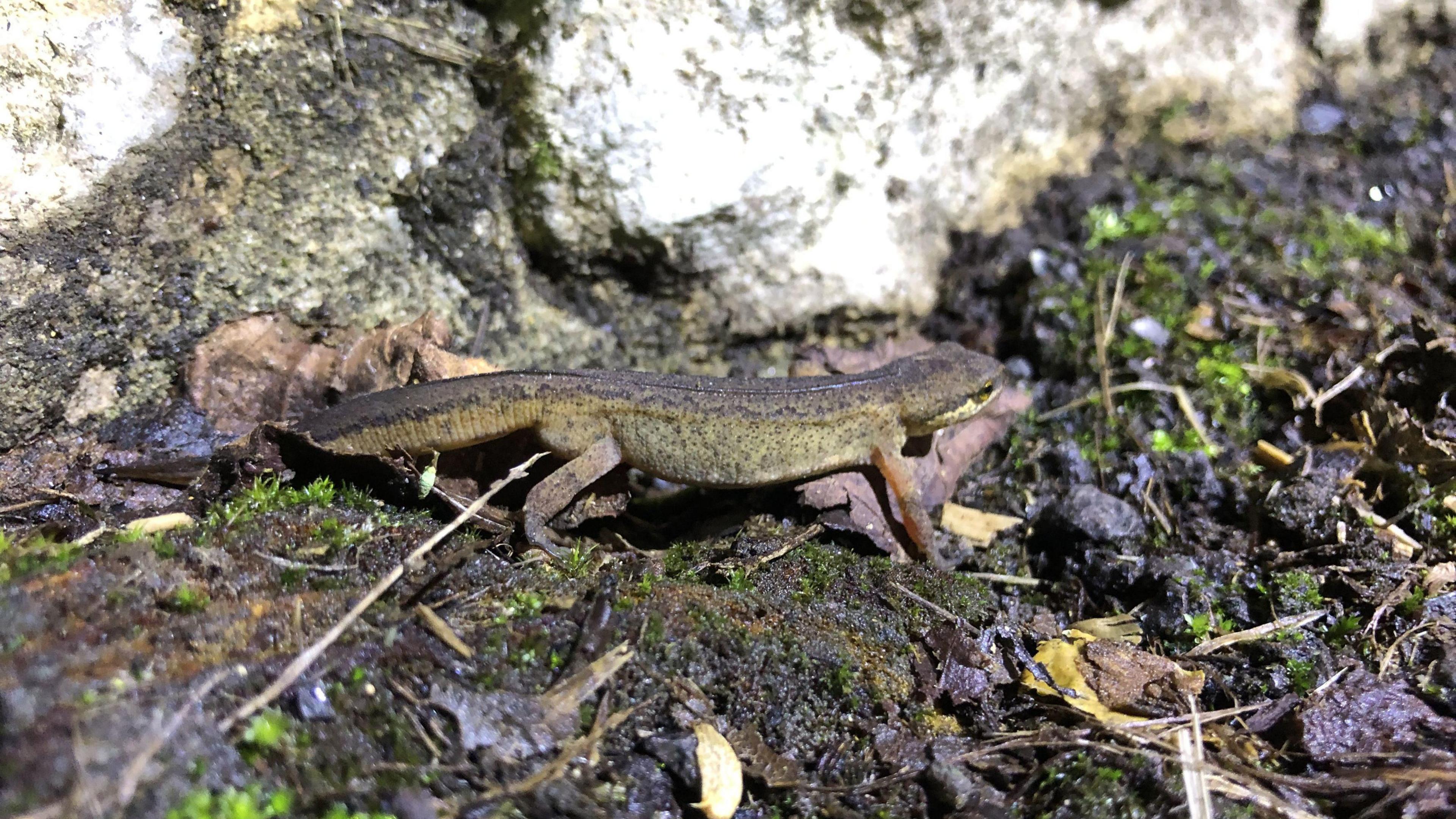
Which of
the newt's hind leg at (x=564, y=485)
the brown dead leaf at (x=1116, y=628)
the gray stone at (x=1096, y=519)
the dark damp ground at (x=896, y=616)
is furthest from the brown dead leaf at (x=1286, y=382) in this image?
the newt's hind leg at (x=564, y=485)

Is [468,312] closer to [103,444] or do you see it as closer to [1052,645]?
[103,444]

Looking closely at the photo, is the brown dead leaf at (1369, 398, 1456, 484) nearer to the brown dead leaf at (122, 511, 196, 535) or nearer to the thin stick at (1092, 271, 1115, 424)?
the thin stick at (1092, 271, 1115, 424)

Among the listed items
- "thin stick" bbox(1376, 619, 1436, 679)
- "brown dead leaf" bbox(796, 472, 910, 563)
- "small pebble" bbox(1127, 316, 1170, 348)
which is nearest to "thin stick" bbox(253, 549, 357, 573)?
"brown dead leaf" bbox(796, 472, 910, 563)

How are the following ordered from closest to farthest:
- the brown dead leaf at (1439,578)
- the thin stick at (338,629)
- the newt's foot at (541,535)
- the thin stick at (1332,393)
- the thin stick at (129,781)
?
1. the thin stick at (129,781)
2. the thin stick at (338,629)
3. the brown dead leaf at (1439,578)
4. the newt's foot at (541,535)
5. the thin stick at (1332,393)

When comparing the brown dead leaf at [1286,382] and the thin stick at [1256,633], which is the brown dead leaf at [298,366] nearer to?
the thin stick at [1256,633]

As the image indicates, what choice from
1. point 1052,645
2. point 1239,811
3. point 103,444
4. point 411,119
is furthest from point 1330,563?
point 103,444

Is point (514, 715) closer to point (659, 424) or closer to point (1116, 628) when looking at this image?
point (659, 424)
